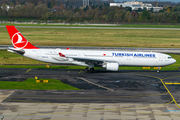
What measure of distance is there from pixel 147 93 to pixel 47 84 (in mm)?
14252

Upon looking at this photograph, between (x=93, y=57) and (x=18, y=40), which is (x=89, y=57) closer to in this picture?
(x=93, y=57)

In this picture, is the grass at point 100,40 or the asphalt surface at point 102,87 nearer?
the asphalt surface at point 102,87

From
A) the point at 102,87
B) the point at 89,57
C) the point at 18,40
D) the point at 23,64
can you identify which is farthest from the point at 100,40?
the point at 102,87

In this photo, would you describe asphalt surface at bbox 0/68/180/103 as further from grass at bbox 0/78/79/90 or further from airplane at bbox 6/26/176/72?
airplane at bbox 6/26/176/72

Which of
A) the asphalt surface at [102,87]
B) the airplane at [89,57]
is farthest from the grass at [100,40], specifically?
the asphalt surface at [102,87]

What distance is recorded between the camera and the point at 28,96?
29.7 metres

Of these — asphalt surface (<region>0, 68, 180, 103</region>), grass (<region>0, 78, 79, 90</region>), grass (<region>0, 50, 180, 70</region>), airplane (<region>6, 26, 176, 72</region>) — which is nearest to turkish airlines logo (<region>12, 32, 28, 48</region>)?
airplane (<region>6, 26, 176, 72</region>)

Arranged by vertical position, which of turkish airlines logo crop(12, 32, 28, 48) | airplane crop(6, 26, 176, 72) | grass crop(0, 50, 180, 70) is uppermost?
turkish airlines logo crop(12, 32, 28, 48)

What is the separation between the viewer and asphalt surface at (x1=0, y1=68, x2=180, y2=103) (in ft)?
95.0

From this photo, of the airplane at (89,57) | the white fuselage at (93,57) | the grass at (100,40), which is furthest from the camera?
the grass at (100,40)

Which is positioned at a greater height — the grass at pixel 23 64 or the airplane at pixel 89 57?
the airplane at pixel 89 57

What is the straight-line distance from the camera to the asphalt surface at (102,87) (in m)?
29.0

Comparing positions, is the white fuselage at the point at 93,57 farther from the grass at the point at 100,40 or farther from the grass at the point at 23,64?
the grass at the point at 100,40

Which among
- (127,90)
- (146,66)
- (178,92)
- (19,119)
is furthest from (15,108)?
(146,66)
